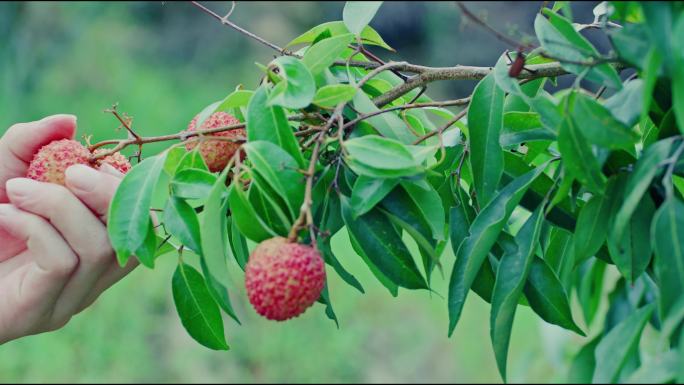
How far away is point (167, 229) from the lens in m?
0.52

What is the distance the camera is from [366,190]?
50 centimetres

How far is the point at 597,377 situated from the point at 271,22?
4003 millimetres

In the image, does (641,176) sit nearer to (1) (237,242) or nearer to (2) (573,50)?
(2) (573,50)

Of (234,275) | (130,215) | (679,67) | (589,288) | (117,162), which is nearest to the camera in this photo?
(679,67)

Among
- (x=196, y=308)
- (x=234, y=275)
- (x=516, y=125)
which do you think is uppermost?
(x=516, y=125)

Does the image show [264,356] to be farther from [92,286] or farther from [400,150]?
[400,150]

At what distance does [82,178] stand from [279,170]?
14 centimetres

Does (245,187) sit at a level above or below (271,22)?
above

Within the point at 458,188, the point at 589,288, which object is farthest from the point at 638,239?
the point at 589,288

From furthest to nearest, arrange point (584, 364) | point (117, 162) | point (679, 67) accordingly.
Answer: point (584, 364)
point (117, 162)
point (679, 67)

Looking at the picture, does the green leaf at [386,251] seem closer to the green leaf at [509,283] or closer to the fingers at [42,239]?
the green leaf at [509,283]

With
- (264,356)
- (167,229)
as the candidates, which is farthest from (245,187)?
(264,356)

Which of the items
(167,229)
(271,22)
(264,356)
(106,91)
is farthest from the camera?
(271,22)

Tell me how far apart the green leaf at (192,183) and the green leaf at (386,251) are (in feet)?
0.27
